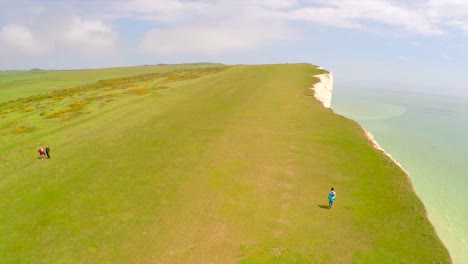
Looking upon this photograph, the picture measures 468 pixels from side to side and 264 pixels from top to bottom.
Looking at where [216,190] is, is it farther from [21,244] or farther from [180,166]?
[21,244]

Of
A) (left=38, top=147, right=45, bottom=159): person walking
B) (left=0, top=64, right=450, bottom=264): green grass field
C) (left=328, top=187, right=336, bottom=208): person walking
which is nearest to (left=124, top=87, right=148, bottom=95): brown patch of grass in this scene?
(left=0, top=64, right=450, bottom=264): green grass field

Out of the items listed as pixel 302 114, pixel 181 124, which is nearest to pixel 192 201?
pixel 181 124

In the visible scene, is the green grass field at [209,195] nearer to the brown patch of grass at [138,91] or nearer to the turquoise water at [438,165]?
the turquoise water at [438,165]

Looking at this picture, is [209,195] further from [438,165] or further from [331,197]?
[438,165]

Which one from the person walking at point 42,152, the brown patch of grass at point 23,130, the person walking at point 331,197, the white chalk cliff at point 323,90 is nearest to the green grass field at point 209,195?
the brown patch of grass at point 23,130

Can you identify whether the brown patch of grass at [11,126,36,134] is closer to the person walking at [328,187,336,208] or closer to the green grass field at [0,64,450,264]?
the green grass field at [0,64,450,264]
